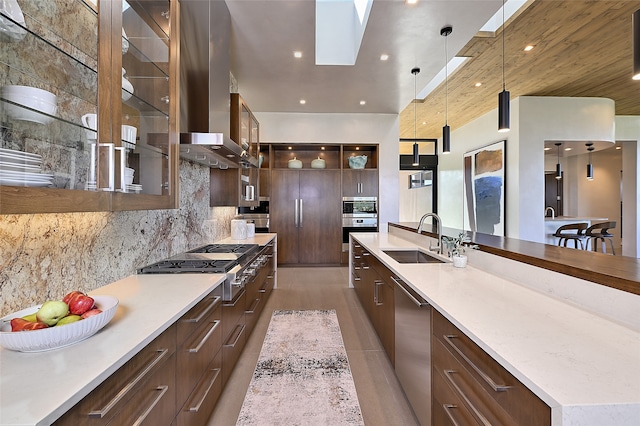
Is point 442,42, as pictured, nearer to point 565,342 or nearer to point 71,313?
point 565,342

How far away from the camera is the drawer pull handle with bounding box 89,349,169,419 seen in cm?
84

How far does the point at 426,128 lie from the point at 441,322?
314 inches

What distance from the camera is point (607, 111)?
19.4ft

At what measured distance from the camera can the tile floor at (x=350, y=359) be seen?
1916 millimetres

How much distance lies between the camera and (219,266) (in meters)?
2.17

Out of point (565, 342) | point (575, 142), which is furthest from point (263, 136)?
point (575, 142)

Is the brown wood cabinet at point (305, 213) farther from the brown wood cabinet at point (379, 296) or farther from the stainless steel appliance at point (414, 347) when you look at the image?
the stainless steel appliance at point (414, 347)

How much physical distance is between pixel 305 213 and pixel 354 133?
6.40ft

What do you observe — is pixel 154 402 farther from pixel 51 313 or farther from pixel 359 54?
pixel 359 54

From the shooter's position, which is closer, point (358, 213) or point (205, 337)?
point (205, 337)

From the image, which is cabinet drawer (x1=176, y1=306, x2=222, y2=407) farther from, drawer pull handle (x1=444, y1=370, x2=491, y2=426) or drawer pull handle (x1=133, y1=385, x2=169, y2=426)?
→ drawer pull handle (x1=444, y1=370, x2=491, y2=426)

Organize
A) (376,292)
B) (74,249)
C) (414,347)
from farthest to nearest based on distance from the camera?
(376,292)
(414,347)
(74,249)

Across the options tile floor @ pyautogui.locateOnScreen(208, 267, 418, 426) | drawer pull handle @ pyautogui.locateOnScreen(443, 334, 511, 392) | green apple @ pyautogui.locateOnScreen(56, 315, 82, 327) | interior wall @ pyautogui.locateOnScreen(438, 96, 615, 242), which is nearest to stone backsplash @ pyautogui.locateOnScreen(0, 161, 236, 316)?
green apple @ pyautogui.locateOnScreen(56, 315, 82, 327)

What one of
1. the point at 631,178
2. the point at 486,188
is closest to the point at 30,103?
the point at 486,188
